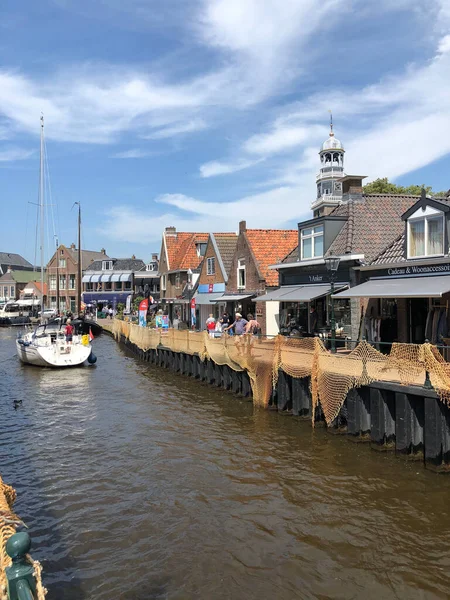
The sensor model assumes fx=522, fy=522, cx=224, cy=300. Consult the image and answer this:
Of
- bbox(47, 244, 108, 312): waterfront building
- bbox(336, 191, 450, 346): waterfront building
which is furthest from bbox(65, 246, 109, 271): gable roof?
bbox(336, 191, 450, 346): waterfront building

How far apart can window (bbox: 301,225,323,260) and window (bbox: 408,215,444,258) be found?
538 centimetres

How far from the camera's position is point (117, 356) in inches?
1403

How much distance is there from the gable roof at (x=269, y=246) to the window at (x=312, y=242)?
17.5 feet

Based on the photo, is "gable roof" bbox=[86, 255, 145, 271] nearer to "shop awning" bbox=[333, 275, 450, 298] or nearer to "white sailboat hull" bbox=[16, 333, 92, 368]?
"white sailboat hull" bbox=[16, 333, 92, 368]

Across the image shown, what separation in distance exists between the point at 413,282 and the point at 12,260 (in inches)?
4455

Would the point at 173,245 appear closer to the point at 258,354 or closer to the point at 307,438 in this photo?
the point at 258,354

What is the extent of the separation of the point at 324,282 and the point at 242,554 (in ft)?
52.4

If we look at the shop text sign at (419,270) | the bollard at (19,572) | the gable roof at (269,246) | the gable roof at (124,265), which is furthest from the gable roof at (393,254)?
the gable roof at (124,265)

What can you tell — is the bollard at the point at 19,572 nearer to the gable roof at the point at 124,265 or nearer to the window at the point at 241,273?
the window at the point at 241,273

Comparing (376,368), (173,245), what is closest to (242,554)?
(376,368)

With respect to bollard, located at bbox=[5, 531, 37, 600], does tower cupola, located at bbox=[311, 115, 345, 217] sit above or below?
above

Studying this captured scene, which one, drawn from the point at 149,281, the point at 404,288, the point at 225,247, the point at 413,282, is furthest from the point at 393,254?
the point at 149,281

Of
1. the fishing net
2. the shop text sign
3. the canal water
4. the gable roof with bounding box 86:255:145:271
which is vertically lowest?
the canal water

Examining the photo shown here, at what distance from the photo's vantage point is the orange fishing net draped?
452 inches
